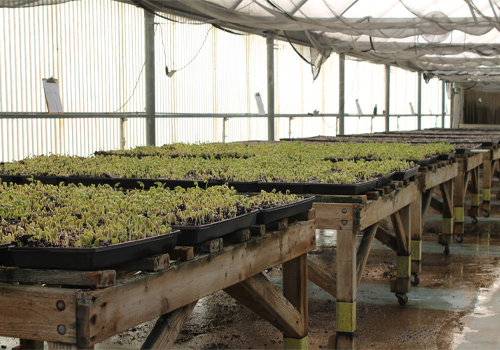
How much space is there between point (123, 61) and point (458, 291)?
17.4 feet

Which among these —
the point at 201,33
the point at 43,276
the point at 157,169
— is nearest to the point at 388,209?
the point at 157,169

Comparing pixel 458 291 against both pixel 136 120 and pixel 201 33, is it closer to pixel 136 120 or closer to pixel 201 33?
pixel 136 120

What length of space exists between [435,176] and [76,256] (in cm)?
437

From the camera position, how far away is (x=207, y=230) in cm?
192

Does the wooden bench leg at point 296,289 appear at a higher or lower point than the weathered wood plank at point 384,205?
lower

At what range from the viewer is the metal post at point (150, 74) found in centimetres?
759

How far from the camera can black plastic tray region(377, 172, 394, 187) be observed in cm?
358

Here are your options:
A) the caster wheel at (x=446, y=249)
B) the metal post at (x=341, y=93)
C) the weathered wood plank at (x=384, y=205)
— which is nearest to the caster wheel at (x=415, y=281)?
the weathered wood plank at (x=384, y=205)

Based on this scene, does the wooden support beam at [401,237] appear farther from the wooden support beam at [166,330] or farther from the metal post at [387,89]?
the metal post at [387,89]

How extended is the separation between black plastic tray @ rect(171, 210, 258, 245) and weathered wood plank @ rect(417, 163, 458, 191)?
118 inches

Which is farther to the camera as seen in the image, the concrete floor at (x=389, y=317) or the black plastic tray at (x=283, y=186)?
the concrete floor at (x=389, y=317)

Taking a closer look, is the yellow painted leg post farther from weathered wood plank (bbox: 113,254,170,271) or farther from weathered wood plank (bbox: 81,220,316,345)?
weathered wood plank (bbox: 113,254,170,271)

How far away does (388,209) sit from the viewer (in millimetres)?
3762

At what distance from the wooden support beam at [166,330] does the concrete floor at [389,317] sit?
1.90 meters
